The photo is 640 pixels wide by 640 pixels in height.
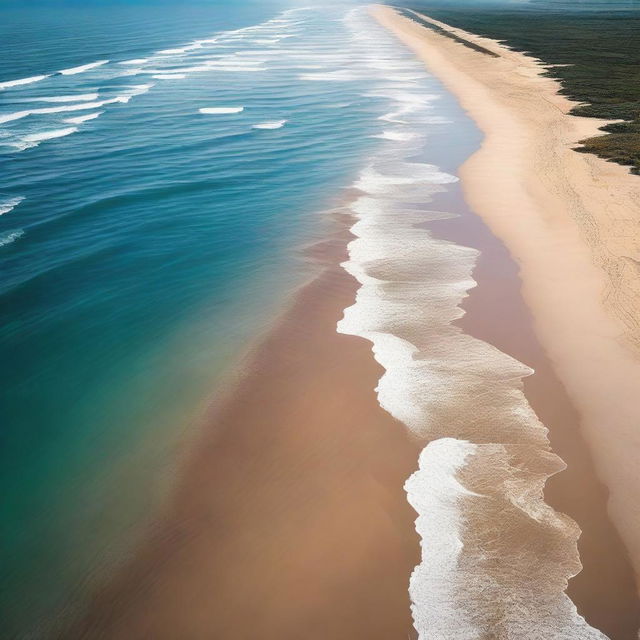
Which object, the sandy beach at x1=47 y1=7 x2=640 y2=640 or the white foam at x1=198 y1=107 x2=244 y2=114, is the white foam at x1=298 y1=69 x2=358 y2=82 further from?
the sandy beach at x1=47 y1=7 x2=640 y2=640

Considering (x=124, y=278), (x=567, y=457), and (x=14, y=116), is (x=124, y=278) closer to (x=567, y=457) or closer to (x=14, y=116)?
(x=567, y=457)

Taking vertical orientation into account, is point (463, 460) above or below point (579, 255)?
below

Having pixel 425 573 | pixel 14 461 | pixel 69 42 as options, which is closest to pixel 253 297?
pixel 14 461

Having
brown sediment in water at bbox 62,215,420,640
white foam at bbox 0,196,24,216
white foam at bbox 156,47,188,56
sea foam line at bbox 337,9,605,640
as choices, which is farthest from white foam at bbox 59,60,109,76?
brown sediment in water at bbox 62,215,420,640

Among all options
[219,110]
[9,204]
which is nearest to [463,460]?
[9,204]

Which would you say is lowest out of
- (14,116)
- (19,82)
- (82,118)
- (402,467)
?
(402,467)

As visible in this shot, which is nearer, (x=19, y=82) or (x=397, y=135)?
(x=397, y=135)

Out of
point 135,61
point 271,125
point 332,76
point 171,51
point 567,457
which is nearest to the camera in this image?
point 567,457

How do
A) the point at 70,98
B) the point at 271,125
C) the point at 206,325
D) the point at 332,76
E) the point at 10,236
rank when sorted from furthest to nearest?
the point at 332,76, the point at 70,98, the point at 271,125, the point at 10,236, the point at 206,325
